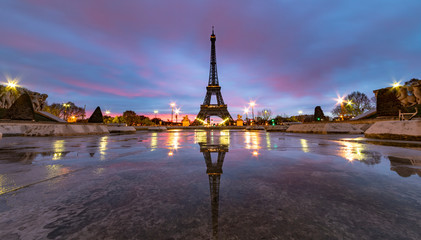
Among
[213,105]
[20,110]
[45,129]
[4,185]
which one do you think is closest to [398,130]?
[4,185]

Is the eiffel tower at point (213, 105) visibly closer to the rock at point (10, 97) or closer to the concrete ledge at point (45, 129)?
the concrete ledge at point (45, 129)

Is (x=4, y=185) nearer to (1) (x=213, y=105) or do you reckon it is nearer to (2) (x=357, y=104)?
(1) (x=213, y=105)

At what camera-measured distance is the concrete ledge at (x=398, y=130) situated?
8445mm

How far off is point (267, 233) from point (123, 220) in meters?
1.28

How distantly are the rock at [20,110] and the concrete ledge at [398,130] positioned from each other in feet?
103

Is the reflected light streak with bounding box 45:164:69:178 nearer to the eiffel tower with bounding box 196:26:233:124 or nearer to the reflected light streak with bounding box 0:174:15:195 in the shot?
the reflected light streak with bounding box 0:174:15:195

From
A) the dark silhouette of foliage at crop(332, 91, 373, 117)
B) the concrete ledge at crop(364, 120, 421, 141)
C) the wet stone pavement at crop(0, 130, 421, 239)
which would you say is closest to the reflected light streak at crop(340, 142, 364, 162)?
the wet stone pavement at crop(0, 130, 421, 239)

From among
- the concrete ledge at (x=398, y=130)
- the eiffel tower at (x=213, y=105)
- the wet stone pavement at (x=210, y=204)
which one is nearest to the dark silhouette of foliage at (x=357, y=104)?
the eiffel tower at (x=213, y=105)

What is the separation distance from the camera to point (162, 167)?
→ 3.64 m

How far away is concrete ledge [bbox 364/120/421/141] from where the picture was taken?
27.7 feet

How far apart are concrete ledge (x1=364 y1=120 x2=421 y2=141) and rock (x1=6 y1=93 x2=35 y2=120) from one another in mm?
31480

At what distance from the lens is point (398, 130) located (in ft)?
30.5

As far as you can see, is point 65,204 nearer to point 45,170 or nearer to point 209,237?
point 209,237

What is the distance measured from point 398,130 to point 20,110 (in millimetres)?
32040
